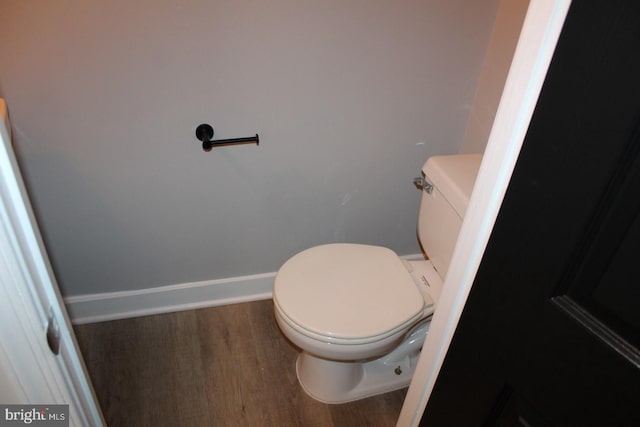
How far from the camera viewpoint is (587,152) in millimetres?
528

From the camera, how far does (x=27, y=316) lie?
63 centimetres

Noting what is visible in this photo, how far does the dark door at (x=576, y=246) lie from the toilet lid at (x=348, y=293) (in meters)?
0.57

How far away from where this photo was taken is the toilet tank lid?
50.0 inches

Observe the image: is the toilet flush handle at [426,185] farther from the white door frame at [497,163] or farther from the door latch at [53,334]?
the door latch at [53,334]

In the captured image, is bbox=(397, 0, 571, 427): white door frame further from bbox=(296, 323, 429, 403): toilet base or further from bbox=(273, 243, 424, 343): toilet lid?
bbox=(296, 323, 429, 403): toilet base

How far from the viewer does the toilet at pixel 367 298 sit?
50.6 inches

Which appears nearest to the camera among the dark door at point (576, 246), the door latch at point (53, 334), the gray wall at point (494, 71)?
the dark door at point (576, 246)

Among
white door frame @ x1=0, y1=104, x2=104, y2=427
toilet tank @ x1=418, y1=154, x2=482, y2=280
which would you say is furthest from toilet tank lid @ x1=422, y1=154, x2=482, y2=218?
white door frame @ x1=0, y1=104, x2=104, y2=427

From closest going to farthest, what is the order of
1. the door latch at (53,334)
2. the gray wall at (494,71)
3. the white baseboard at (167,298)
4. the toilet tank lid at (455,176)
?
the door latch at (53,334), the toilet tank lid at (455,176), the gray wall at (494,71), the white baseboard at (167,298)

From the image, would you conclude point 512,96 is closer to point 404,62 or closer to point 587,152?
point 587,152

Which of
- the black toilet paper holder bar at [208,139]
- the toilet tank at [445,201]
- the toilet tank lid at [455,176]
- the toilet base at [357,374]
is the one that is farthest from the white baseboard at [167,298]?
the toilet tank lid at [455,176]

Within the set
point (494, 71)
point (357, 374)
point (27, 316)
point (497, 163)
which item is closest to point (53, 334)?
point (27, 316)

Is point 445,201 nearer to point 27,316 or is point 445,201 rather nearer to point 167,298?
point 27,316

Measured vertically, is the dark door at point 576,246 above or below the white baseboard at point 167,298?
above
